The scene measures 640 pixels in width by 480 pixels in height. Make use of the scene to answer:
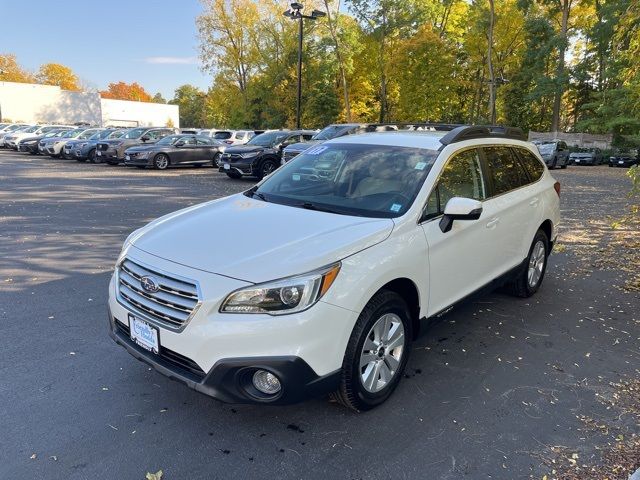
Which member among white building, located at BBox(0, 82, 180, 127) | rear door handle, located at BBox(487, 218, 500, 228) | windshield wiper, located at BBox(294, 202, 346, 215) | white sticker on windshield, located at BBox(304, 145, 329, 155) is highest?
white building, located at BBox(0, 82, 180, 127)

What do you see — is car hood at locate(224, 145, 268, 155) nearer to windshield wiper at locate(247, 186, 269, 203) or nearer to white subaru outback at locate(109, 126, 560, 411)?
white subaru outback at locate(109, 126, 560, 411)

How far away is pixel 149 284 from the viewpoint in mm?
2881

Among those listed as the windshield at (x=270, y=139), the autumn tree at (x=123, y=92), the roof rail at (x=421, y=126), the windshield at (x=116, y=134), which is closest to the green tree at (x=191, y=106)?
the autumn tree at (x=123, y=92)

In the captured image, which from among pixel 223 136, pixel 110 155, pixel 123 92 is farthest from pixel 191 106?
pixel 110 155

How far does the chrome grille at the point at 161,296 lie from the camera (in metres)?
2.70

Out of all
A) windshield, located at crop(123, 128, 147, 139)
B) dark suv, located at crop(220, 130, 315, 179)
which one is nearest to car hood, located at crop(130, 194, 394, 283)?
dark suv, located at crop(220, 130, 315, 179)

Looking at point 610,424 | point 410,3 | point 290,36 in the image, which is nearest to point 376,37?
point 410,3

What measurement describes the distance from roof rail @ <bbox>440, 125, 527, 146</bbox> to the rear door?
0.44 ft

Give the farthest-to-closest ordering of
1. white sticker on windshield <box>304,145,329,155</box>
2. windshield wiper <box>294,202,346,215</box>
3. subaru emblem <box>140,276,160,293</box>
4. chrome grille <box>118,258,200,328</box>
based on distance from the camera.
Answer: white sticker on windshield <box>304,145,329,155</box> → windshield wiper <box>294,202,346,215</box> → subaru emblem <box>140,276,160,293</box> → chrome grille <box>118,258,200,328</box>

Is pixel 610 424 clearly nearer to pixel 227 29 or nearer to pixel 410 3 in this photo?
pixel 410 3

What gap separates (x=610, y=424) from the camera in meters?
3.10

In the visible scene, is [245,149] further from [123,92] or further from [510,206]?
[123,92]

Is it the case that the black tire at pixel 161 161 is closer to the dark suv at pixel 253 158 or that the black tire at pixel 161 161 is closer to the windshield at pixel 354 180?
the dark suv at pixel 253 158

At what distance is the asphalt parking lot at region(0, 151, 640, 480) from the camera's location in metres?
2.67
